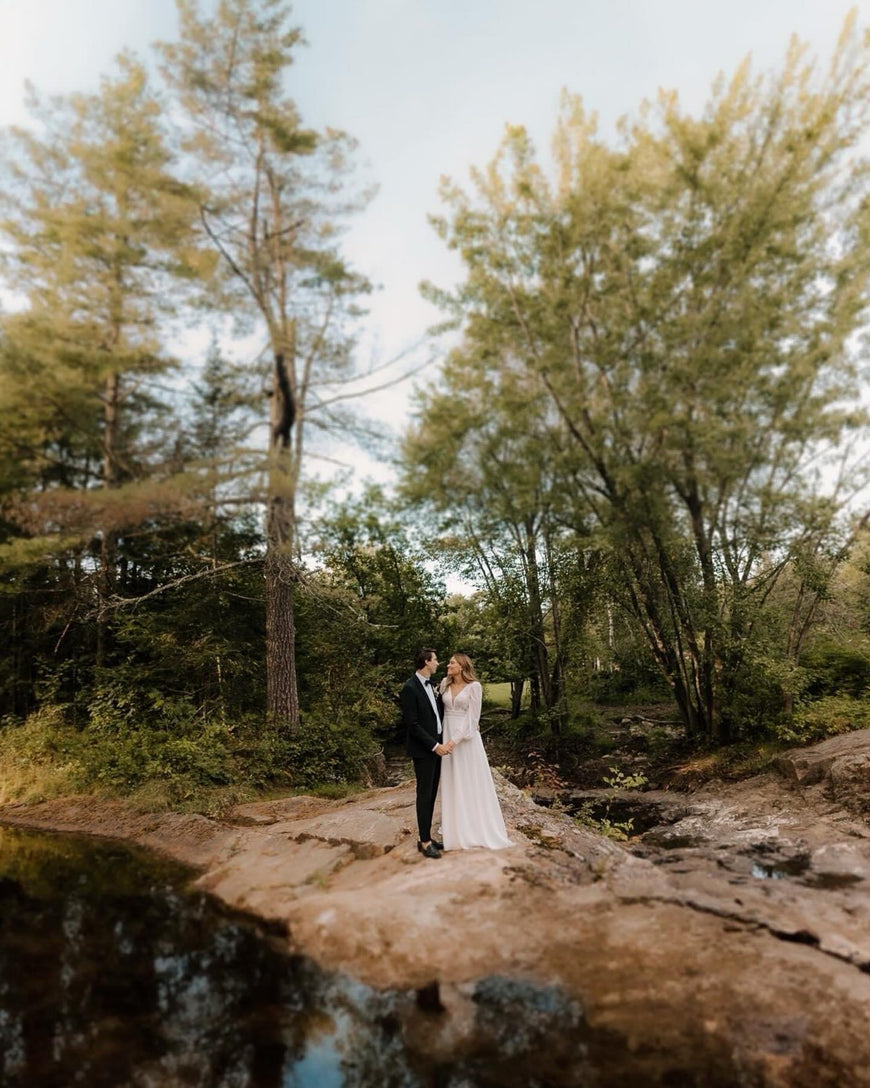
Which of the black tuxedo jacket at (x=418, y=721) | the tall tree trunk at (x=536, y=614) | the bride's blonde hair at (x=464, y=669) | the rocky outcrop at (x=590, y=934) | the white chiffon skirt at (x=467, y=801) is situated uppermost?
the tall tree trunk at (x=536, y=614)

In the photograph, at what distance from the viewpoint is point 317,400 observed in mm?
11344

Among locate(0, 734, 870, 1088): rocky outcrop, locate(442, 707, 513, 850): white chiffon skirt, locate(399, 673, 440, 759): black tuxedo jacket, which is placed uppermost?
locate(399, 673, 440, 759): black tuxedo jacket

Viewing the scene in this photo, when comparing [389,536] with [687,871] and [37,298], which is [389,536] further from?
[687,871]

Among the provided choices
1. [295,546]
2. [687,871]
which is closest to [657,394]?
[295,546]

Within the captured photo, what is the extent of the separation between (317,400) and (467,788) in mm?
7699

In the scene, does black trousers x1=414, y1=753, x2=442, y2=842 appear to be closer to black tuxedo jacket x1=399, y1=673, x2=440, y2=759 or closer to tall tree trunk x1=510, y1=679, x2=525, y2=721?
black tuxedo jacket x1=399, y1=673, x2=440, y2=759

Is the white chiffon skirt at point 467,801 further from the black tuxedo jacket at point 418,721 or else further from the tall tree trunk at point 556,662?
the tall tree trunk at point 556,662

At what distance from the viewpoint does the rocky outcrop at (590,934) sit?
9.84 feet

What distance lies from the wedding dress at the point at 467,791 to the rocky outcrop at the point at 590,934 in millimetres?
214

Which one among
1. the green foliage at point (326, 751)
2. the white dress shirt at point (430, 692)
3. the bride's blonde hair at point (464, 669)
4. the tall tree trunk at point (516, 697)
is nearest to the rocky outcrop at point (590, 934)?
the white dress shirt at point (430, 692)

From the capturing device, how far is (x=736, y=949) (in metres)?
3.96

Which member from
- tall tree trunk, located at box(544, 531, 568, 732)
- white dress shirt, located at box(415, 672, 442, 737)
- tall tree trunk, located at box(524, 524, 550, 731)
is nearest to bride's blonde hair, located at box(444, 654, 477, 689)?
white dress shirt, located at box(415, 672, 442, 737)

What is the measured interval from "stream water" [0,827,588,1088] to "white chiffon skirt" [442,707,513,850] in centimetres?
194

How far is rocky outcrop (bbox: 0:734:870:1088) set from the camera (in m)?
3.00
